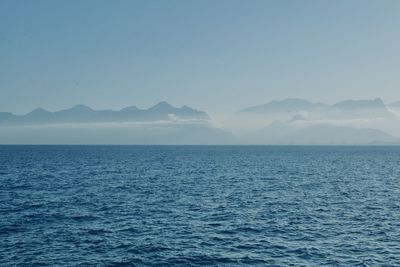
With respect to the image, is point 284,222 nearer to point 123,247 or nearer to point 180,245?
point 180,245

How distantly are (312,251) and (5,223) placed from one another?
35702 millimetres

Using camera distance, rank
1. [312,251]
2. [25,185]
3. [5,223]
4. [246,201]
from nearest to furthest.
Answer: [312,251] < [5,223] < [246,201] < [25,185]

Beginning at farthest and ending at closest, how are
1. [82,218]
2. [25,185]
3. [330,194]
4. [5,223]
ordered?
[25,185]
[330,194]
[82,218]
[5,223]

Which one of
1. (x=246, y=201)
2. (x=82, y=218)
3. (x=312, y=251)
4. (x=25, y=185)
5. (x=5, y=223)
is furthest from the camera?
(x=25, y=185)

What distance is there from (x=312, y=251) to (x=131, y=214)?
2649 centimetres

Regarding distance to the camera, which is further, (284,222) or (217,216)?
(217,216)

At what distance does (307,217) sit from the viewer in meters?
53.9

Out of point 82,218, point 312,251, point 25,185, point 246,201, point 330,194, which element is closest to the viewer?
point 312,251

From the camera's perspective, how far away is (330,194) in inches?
2990

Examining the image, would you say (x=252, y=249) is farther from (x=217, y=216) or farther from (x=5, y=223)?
(x=5, y=223)

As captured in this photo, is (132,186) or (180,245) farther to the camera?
(132,186)

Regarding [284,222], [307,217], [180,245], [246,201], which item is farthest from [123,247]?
[246,201]

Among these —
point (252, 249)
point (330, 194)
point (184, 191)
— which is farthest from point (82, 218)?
point (330, 194)

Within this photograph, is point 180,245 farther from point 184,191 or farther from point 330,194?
point 330,194
